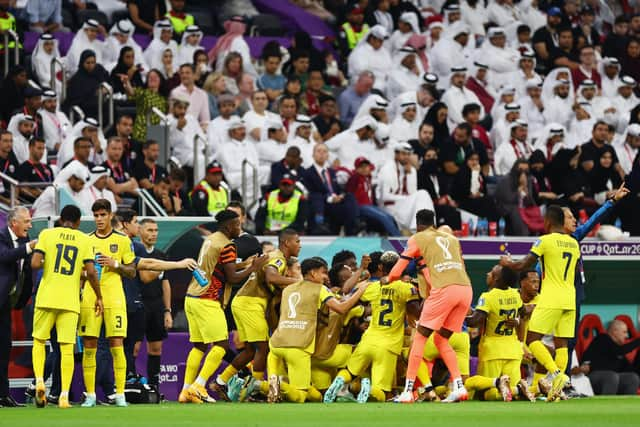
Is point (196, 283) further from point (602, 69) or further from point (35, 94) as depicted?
point (602, 69)

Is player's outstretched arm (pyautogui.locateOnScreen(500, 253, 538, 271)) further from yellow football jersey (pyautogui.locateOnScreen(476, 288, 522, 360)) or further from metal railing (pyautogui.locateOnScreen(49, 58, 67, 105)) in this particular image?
metal railing (pyautogui.locateOnScreen(49, 58, 67, 105))

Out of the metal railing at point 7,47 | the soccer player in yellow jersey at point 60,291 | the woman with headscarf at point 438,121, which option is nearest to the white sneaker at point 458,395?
the soccer player in yellow jersey at point 60,291

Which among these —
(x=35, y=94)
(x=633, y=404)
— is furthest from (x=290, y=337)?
(x=35, y=94)

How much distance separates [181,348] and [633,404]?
6.20m

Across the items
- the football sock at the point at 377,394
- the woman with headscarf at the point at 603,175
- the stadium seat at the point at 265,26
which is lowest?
the football sock at the point at 377,394

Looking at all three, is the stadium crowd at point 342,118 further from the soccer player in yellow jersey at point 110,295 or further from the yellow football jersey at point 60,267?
the yellow football jersey at point 60,267

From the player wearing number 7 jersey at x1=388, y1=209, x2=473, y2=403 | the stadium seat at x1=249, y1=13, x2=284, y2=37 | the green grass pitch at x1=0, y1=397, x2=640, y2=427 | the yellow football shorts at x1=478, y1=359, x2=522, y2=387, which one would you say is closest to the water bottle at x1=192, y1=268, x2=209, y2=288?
the green grass pitch at x1=0, y1=397, x2=640, y2=427

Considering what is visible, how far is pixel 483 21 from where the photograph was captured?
3127 cm

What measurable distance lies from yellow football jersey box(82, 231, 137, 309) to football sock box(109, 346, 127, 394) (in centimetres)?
50

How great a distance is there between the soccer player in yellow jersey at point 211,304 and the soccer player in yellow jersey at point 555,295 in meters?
3.17

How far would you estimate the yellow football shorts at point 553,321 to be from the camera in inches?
666

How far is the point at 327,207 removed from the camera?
74.8 ft

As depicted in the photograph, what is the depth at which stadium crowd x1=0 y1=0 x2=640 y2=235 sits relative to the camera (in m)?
22.2

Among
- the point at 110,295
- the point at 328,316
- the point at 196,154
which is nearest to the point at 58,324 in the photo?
the point at 110,295
